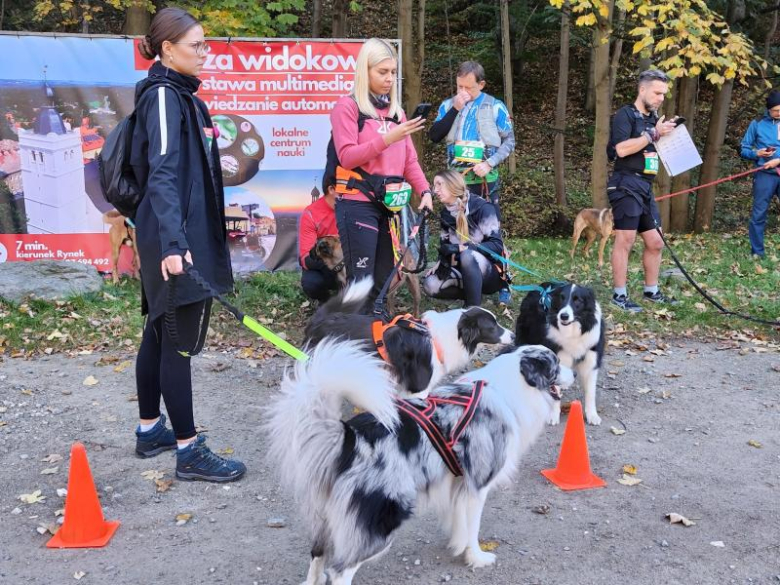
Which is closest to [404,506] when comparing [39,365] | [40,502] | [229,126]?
[40,502]

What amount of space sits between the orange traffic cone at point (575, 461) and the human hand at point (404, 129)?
1.82 m

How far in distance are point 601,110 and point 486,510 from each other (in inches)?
335

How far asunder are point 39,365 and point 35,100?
10.5ft

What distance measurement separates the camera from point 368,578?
9.46ft

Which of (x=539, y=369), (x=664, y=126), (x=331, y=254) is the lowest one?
(x=539, y=369)

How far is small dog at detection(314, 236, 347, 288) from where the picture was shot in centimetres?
586

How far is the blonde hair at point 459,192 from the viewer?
18.6 feet

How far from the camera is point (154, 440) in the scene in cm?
384

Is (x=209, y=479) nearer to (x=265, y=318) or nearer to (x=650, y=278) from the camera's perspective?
(x=265, y=318)

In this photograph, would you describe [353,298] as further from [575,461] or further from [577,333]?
[575,461]

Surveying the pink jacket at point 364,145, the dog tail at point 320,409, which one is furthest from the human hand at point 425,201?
the dog tail at point 320,409

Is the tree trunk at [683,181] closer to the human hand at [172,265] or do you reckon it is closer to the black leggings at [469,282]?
the black leggings at [469,282]

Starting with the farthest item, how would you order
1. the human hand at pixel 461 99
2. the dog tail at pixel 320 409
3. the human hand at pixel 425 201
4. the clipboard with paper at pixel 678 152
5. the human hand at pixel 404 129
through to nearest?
the clipboard with paper at pixel 678 152 → the human hand at pixel 461 99 → the human hand at pixel 425 201 → the human hand at pixel 404 129 → the dog tail at pixel 320 409

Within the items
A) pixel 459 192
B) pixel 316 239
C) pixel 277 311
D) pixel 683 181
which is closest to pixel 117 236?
pixel 277 311
